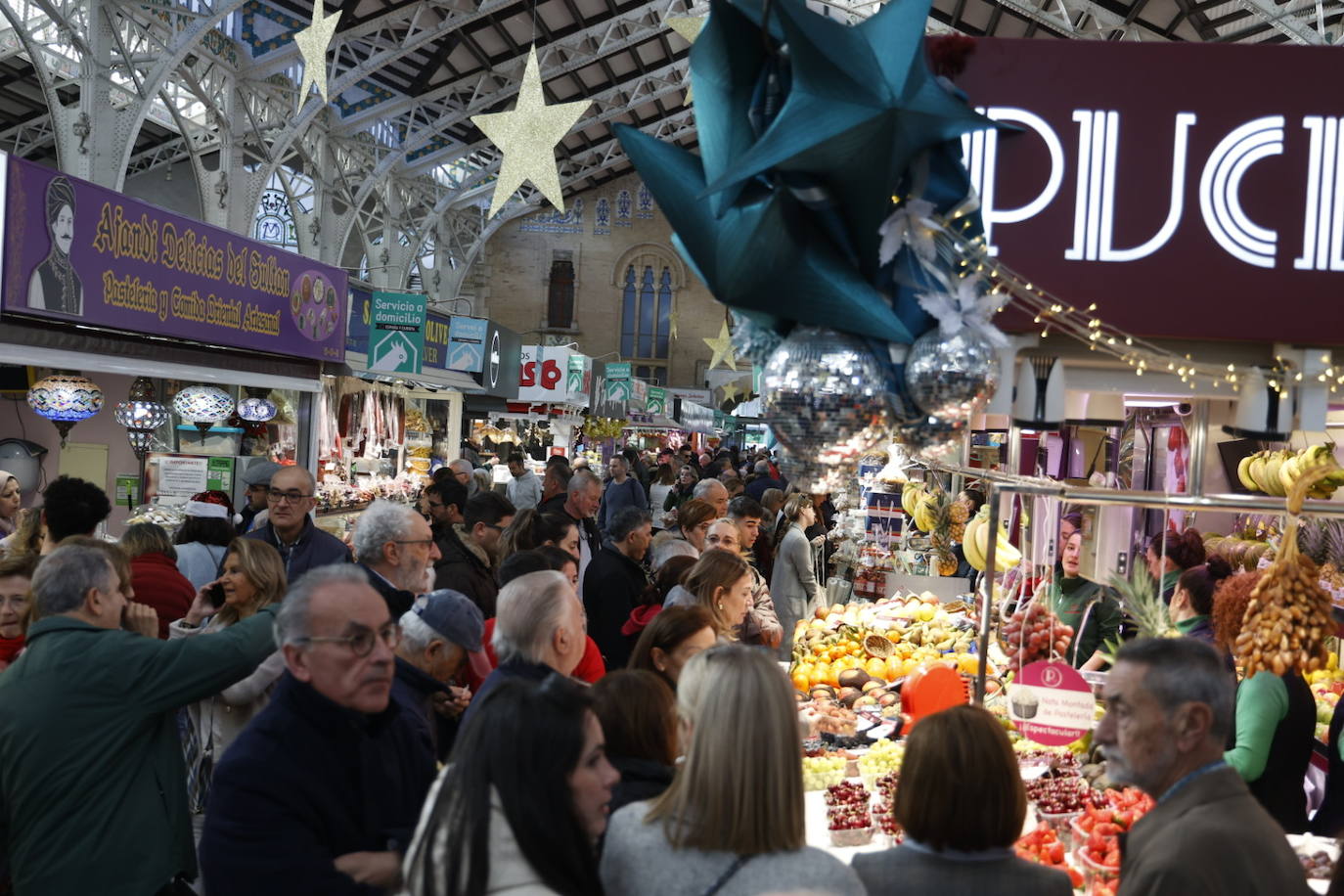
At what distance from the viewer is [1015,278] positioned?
252 centimetres

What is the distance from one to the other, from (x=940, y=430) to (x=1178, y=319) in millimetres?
616

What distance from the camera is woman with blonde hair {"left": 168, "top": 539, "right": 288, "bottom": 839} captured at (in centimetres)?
339

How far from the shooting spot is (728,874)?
181 centimetres

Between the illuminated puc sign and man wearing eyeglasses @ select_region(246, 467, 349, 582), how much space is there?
294 centimetres

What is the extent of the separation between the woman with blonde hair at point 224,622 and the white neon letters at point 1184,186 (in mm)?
2238

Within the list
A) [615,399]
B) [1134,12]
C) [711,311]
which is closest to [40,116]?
[615,399]

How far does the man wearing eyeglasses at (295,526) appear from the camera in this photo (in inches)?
184

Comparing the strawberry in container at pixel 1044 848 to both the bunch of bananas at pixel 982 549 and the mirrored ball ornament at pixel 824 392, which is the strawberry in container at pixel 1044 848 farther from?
the bunch of bananas at pixel 982 549

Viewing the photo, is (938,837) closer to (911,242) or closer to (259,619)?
(911,242)

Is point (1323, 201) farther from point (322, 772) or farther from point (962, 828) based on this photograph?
point (322, 772)

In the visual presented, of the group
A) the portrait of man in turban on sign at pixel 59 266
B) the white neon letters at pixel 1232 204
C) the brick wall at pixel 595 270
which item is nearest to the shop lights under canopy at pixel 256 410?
the portrait of man in turban on sign at pixel 59 266

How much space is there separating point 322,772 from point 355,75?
50.9ft

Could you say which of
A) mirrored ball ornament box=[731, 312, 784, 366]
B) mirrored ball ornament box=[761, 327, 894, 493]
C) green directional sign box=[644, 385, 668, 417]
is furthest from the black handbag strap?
green directional sign box=[644, 385, 668, 417]

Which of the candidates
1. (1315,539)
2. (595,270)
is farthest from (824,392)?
(595,270)
